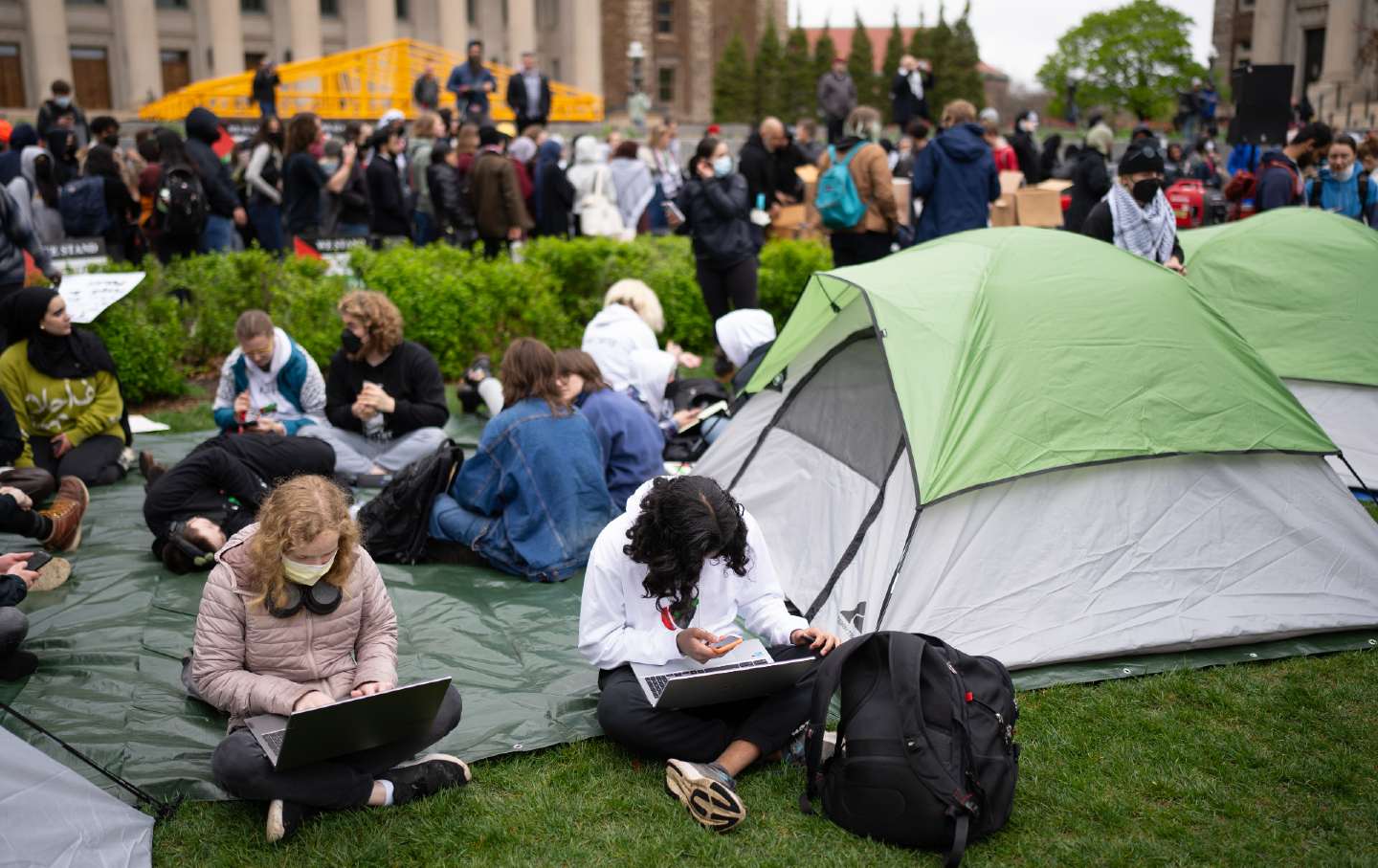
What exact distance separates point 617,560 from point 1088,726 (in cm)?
183

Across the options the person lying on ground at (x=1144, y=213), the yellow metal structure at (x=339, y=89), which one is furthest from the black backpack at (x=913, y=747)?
the yellow metal structure at (x=339, y=89)

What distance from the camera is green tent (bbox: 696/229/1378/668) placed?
4855 millimetres

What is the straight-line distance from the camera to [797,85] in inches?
1957

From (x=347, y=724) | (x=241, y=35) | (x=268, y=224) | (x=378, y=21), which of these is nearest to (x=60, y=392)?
(x=347, y=724)

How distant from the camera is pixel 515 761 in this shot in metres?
4.20

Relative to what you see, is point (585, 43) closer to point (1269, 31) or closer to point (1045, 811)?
point (1269, 31)

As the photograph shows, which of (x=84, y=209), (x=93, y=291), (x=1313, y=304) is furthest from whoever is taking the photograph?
(x=84, y=209)

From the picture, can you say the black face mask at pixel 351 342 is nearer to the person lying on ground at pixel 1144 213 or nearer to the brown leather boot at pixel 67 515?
the brown leather boot at pixel 67 515

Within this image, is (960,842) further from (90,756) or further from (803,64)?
Answer: (803,64)

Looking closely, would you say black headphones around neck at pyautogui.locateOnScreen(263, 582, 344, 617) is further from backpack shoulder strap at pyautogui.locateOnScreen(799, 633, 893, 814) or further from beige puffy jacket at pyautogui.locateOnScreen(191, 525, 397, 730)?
backpack shoulder strap at pyautogui.locateOnScreen(799, 633, 893, 814)

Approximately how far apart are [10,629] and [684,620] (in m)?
2.66

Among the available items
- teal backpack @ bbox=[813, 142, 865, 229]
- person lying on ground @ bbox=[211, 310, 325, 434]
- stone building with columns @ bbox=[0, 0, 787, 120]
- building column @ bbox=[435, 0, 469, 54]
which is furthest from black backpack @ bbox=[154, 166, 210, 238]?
building column @ bbox=[435, 0, 469, 54]

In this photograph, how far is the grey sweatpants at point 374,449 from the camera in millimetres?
7090

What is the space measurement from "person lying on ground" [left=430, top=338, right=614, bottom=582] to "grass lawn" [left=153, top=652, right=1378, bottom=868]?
64.8 inches
